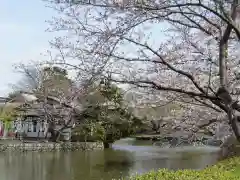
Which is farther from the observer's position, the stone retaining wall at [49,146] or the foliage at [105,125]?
the foliage at [105,125]

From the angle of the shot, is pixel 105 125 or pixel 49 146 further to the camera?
pixel 105 125

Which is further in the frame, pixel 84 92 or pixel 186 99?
pixel 186 99

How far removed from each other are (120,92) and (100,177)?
4690 mm

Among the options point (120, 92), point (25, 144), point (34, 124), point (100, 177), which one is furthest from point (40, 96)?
point (120, 92)

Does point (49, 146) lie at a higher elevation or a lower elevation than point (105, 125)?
lower

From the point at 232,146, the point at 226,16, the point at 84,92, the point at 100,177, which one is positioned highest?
the point at 226,16

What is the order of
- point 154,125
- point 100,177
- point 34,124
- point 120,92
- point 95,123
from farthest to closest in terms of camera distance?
1. point 34,124
2. point 95,123
3. point 154,125
4. point 100,177
5. point 120,92

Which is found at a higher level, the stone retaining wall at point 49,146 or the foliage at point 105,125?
the foliage at point 105,125

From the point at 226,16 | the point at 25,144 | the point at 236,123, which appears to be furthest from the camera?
the point at 25,144

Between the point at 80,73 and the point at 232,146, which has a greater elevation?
the point at 80,73

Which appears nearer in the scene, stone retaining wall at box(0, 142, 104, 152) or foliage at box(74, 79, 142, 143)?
stone retaining wall at box(0, 142, 104, 152)

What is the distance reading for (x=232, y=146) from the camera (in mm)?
10203

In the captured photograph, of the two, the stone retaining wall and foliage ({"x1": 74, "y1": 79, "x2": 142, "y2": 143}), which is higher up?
foliage ({"x1": 74, "y1": 79, "x2": 142, "y2": 143})

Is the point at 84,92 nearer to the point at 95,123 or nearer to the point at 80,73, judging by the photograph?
the point at 80,73
